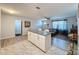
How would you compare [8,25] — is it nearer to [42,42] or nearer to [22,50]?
[22,50]

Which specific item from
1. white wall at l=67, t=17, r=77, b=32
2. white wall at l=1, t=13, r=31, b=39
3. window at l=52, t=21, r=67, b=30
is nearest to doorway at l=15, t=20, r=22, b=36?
white wall at l=1, t=13, r=31, b=39

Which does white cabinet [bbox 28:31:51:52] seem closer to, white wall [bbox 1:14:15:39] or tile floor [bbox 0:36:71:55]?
tile floor [bbox 0:36:71:55]

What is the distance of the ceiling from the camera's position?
1.28 meters

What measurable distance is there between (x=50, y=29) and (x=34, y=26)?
9.2 inches

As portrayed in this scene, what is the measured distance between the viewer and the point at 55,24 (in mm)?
1354

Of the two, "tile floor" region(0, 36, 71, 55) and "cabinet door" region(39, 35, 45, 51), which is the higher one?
"cabinet door" region(39, 35, 45, 51)

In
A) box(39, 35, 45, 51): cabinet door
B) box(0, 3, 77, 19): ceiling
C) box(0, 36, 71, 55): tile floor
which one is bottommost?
box(0, 36, 71, 55): tile floor

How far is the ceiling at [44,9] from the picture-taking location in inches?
50.3

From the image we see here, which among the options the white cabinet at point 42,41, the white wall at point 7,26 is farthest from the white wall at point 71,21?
the white wall at point 7,26

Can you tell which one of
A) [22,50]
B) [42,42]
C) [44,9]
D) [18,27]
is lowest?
[22,50]

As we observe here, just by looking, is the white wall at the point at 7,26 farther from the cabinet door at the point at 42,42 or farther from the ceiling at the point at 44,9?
the cabinet door at the point at 42,42

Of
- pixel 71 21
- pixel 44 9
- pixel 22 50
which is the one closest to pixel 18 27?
pixel 22 50

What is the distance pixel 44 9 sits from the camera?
1300 mm

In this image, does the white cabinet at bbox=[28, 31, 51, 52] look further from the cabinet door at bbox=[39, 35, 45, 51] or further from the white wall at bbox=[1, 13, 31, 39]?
the white wall at bbox=[1, 13, 31, 39]
